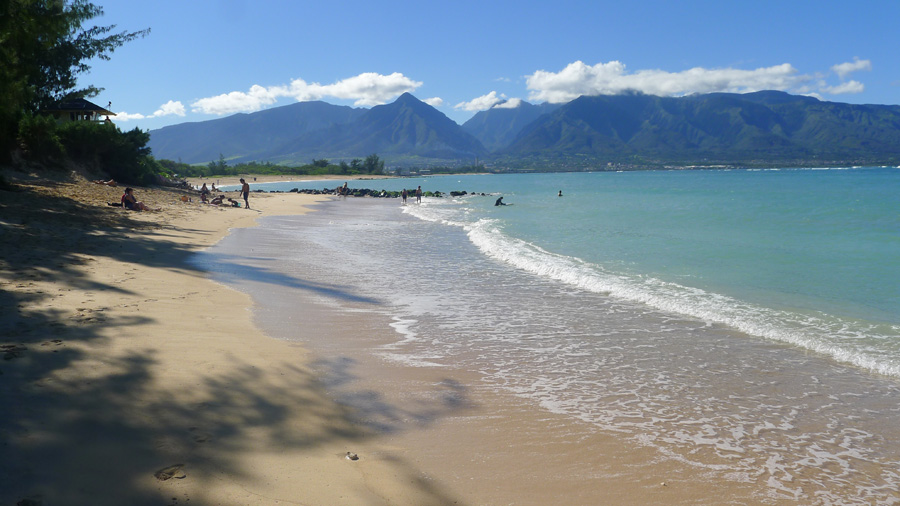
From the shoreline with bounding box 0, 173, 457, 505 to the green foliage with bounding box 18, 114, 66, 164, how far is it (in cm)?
2214

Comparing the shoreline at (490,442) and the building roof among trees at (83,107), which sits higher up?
the building roof among trees at (83,107)

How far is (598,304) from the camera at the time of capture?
1098cm

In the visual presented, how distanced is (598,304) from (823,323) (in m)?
3.75

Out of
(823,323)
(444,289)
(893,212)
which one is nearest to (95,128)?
(444,289)

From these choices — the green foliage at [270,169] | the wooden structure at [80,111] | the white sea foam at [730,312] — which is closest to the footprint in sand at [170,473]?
the white sea foam at [730,312]

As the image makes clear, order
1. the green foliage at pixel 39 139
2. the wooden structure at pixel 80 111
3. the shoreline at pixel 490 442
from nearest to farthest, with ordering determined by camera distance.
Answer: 1. the shoreline at pixel 490 442
2. the green foliage at pixel 39 139
3. the wooden structure at pixel 80 111

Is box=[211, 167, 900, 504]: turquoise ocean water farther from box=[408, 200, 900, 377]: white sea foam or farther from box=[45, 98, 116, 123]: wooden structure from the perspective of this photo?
box=[45, 98, 116, 123]: wooden structure

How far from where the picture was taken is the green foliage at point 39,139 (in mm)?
27016

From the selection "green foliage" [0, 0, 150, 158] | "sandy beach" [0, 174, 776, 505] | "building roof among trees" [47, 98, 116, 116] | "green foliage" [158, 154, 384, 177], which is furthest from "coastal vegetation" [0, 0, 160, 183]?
"green foliage" [158, 154, 384, 177]

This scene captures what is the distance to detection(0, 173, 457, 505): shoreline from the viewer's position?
372 centimetres

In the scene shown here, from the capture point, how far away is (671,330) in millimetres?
9070

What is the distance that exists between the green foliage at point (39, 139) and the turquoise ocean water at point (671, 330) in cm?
1527

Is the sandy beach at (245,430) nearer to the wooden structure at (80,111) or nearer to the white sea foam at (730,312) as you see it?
the white sea foam at (730,312)

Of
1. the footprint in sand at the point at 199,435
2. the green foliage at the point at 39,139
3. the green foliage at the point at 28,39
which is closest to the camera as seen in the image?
the footprint in sand at the point at 199,435
